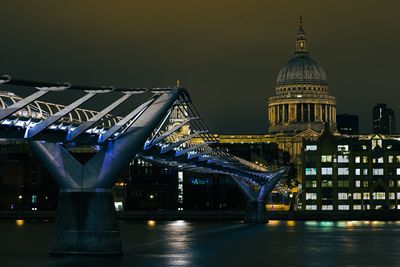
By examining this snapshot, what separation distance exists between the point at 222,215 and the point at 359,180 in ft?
101

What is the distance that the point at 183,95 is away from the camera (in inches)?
2822

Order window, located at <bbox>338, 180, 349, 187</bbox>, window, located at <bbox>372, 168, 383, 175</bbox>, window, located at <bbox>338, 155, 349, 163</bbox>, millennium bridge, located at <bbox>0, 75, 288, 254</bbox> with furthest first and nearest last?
window, located at <bbox>338, 155, 349, 163</bbox>, window, located at <bbox>338, 180, 349, 187</bbox>, window, located at <bbox>372, 168, 383, 175</bbox>, millennium bridge, located at <bbox>0, 75, 288, 254</bbox>

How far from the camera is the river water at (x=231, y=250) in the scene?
69438 mm

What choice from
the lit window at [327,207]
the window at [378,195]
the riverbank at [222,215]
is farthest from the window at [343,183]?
the riverbank at [222,215]

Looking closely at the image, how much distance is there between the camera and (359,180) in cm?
19625

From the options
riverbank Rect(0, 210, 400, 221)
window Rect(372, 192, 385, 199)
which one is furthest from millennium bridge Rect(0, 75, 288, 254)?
window Rect(372, 192, 385, 199)

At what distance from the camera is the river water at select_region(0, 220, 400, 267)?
228ft

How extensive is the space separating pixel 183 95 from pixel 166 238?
120 feet

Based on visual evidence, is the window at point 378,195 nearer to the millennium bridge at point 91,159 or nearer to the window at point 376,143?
the window at point 376,143

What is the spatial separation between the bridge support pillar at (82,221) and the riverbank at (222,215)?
371ft

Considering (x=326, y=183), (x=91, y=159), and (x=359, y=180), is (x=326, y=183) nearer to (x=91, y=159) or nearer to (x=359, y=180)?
(x=359, y=180)

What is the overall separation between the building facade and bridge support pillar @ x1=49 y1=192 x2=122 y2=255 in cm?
13429

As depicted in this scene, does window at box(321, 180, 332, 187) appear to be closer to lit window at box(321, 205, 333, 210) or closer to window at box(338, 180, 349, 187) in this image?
window at box(338, 180, 349, 187)

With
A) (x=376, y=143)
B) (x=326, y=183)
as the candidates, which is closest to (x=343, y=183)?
(x=326, y=183)
